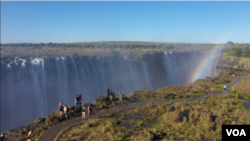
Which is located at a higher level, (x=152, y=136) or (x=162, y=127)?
(x=152, y=136)

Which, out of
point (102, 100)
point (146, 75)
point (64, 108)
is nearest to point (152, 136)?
point (64, 108)

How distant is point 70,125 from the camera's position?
11.6 metres

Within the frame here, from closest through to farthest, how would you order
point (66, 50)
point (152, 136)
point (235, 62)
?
point (152, 136) → point (66, 50) → point (235, 62)

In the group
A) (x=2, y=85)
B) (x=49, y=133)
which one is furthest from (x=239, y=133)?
(x=2, y=85)

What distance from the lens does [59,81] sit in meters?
30.7

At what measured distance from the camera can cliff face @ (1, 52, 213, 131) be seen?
24.6 m

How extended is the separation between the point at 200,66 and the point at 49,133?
7136cm

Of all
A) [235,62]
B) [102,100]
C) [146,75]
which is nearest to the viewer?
[102,100]

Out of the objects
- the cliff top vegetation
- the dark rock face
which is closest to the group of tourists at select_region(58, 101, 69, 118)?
the dark rock face

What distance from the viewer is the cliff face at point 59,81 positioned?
80.7ft

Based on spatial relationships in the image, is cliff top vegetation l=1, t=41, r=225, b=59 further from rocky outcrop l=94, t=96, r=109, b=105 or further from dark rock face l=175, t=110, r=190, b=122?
dark rock face l=175, t=110, r=190, b=122

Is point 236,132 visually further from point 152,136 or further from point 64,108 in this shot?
point 64,108

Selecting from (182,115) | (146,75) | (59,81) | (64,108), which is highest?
(64,108)

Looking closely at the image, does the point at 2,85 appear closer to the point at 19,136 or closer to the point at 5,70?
the point at 5,70
